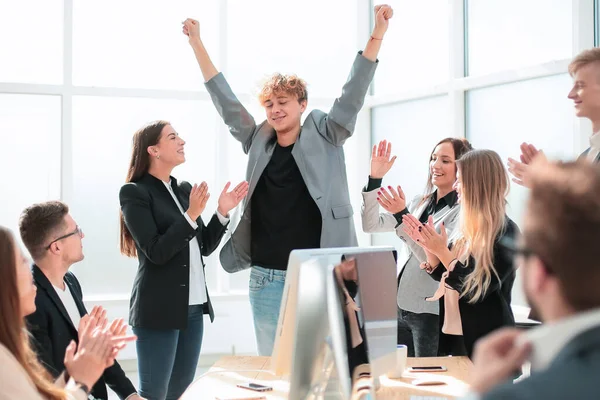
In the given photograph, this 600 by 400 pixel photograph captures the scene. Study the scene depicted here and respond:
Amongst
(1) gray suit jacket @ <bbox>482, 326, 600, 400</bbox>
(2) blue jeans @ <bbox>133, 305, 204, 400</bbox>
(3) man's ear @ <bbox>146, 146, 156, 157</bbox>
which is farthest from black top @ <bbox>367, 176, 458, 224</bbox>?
(1) gray suit jacket @ <bbox>482, 326, 600, 400</bbox>

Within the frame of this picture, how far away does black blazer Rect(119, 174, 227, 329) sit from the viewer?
3281 mm

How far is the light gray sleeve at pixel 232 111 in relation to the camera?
127 inches

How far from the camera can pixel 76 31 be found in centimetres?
585

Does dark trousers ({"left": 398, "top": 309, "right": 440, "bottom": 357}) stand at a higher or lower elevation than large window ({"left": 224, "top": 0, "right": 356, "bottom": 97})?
lower

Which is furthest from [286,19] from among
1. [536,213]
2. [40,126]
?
[536,213]

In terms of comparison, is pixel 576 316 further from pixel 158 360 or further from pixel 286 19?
pixel 286 19

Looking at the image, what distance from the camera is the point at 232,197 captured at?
130 inches

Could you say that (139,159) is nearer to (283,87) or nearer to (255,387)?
(283,87)

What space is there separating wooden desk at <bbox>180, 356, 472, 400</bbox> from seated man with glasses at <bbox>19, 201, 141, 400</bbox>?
Answer: 288 millimetres

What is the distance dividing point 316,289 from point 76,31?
4.69 m

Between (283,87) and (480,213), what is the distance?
0.94m

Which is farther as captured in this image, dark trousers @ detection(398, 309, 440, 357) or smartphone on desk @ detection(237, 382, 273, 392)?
dark trousers @ detection(398, 309, 440, 357)

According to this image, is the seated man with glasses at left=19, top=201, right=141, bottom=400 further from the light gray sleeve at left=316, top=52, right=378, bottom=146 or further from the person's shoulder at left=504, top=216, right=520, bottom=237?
the person's shoulder at left=504, top=216, right=520, bottom=237

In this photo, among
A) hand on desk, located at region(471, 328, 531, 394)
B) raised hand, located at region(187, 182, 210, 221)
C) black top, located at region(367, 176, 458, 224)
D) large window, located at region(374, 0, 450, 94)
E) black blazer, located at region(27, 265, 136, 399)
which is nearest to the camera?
hand on desk, located at region(471, 328, 531, 394)
